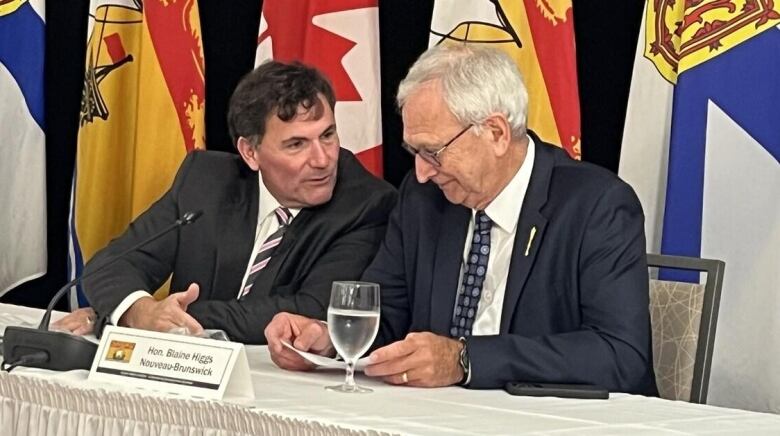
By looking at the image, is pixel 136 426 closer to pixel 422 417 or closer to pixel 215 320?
pixel 422 417

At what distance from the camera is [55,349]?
2225mm

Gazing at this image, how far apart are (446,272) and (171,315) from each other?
58 centimetres

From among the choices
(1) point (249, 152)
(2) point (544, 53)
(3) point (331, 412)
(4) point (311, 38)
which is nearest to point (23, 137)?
(4) point (311, 38)

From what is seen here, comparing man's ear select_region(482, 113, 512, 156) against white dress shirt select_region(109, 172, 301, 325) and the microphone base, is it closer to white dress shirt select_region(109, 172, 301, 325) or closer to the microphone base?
white dress shirt select_region(109, 172, 301, 325)

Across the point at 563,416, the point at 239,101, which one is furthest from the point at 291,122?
the point at 563,416

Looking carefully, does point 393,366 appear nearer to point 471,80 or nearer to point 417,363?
point 417,363

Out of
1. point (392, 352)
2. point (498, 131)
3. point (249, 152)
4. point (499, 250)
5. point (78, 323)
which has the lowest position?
point (78, 323)

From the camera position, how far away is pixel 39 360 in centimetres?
222

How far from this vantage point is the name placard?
6.60ft

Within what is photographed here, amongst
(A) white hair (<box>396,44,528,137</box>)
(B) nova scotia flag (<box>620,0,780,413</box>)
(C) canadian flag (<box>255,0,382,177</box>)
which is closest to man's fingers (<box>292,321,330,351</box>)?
(A) white hair (<box>396,44,528,137</box>)

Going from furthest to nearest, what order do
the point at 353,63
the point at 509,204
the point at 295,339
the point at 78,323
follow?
the point at 353,63 → the point at 78,323 → the point at 509,204 → the point at 295,339

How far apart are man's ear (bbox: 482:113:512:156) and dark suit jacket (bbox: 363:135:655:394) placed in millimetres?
103

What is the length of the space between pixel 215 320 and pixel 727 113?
4.56ft

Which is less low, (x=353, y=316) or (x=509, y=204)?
(x=509, y=204)
